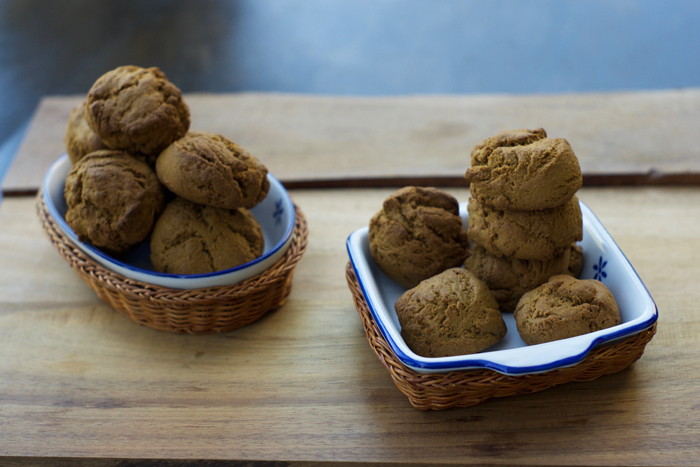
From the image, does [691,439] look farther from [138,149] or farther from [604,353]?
[138,149]

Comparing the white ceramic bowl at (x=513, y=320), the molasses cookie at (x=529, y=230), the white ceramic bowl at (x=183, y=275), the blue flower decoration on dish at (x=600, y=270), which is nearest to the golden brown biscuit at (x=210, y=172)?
the white ceramic bowl at (x=183, y=275)

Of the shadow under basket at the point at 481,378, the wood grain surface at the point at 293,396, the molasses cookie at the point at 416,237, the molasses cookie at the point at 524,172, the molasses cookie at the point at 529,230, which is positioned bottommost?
the wood grain surface at the point at 293,396

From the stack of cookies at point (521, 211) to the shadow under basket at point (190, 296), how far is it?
43cm

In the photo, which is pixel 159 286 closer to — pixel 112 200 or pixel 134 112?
pixel 112 200

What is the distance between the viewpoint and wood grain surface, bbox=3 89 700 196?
5.97 ft

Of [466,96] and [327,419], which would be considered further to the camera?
[466,96]

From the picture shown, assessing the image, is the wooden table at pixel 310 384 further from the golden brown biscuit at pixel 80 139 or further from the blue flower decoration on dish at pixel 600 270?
the golden brown biscuit at pixel 80 139

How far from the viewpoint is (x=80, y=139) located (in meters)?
1.38

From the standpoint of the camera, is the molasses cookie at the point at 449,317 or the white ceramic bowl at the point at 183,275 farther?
the white ceramic bowl at the point at 183,275

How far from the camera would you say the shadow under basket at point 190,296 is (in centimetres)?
123

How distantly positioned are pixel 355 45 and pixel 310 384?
2435 millimetres

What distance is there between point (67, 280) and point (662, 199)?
5.48 feet

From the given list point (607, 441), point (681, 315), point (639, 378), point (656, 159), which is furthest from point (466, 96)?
point (607, 441)

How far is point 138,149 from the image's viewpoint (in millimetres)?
1296
